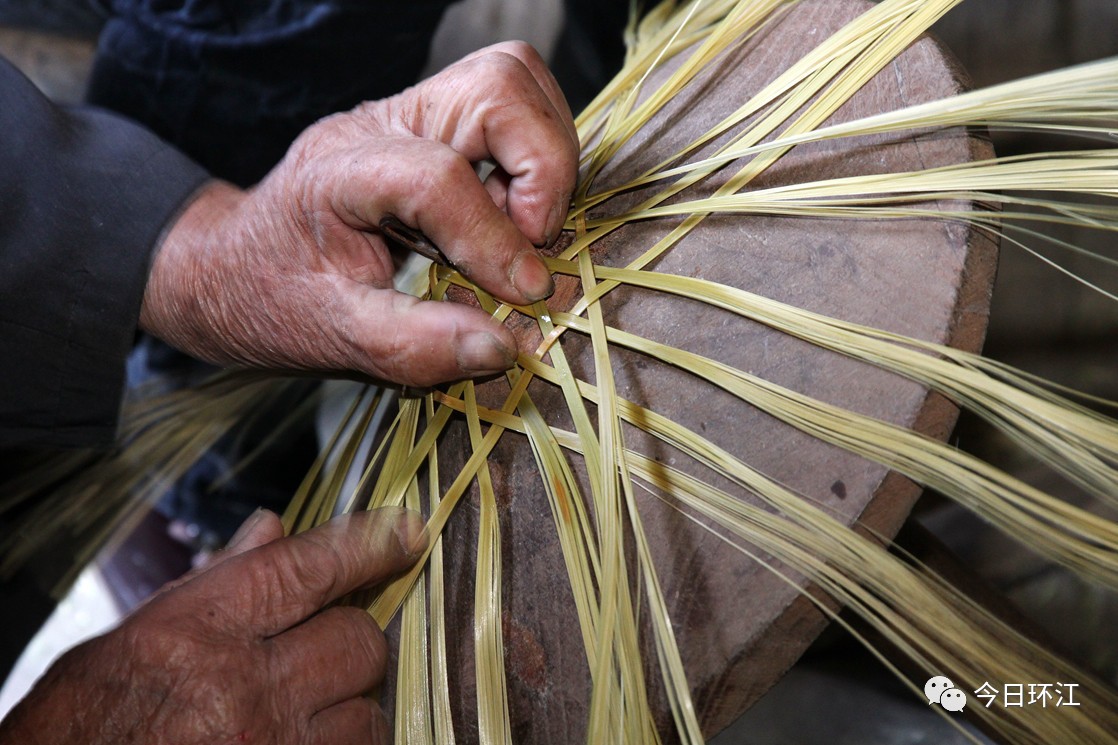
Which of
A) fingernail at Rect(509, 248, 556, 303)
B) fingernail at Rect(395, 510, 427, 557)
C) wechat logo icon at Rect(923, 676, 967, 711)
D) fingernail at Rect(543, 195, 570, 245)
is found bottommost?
fingernail at Rect(395, 510, 427, 557)

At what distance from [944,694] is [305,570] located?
0.52m

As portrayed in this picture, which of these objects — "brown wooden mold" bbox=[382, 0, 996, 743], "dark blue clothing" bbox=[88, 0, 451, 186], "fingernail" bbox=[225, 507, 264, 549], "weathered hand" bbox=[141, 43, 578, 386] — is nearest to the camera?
"brown wooden mold" bbox=[382, 0, 996, 743]

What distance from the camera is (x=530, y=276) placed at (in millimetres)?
654

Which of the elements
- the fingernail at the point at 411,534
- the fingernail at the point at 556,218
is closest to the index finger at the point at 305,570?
the fingernail at the point at 411,534

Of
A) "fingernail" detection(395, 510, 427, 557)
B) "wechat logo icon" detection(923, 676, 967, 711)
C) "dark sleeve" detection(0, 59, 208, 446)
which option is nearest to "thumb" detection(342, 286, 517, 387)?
"fingernail" detection(395, 510, 427, 557)

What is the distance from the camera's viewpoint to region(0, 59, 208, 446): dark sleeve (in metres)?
0.80

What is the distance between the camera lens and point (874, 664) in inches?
44.8

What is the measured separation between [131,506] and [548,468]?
905 millimetres

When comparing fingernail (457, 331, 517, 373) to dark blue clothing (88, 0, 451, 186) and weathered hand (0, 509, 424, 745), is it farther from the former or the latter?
dark blue clothing (88, 0, 451, 186)

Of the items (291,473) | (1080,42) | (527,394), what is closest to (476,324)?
(527,394)

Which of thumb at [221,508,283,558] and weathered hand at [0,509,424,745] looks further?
thumb at [221,508,283,558]

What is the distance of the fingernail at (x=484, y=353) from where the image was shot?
633 millimetres

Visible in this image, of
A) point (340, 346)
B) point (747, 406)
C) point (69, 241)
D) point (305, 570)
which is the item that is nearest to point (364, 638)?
point (305, 570)

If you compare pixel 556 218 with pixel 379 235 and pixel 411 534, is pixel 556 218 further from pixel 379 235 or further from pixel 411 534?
pixel 411 534
